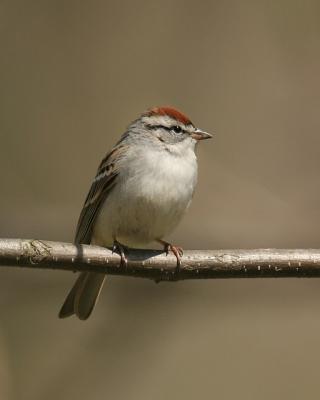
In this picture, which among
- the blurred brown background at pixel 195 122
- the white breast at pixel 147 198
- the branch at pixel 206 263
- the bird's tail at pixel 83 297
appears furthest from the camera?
the blurred brown background at pixel 195 122

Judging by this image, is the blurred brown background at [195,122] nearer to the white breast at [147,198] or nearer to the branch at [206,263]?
the white breast at [147,198]

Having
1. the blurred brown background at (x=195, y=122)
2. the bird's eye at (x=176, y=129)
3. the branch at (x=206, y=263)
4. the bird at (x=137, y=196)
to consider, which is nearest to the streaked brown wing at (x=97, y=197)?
the bird at (x=137, y=196)

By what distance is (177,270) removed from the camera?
380 cm

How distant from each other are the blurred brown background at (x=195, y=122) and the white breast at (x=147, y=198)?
100 cm

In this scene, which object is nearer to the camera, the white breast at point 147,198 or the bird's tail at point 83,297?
the white breast at point 147,198

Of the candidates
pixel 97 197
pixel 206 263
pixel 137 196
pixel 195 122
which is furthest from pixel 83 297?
pixel 195 122

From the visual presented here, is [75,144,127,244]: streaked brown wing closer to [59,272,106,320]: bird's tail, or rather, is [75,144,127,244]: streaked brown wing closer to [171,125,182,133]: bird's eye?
[59,272,106,320]: bird's tail

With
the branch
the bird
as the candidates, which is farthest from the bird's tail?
the branch

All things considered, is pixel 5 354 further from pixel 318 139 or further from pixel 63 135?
pixel 318 139

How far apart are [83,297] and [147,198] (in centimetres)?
78

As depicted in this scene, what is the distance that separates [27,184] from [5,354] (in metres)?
1.79

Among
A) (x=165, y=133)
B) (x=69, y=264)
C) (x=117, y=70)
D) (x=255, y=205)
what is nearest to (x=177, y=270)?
(x=69, y=264)

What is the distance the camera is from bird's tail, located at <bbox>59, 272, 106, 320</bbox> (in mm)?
4688

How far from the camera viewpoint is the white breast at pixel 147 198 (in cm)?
457
